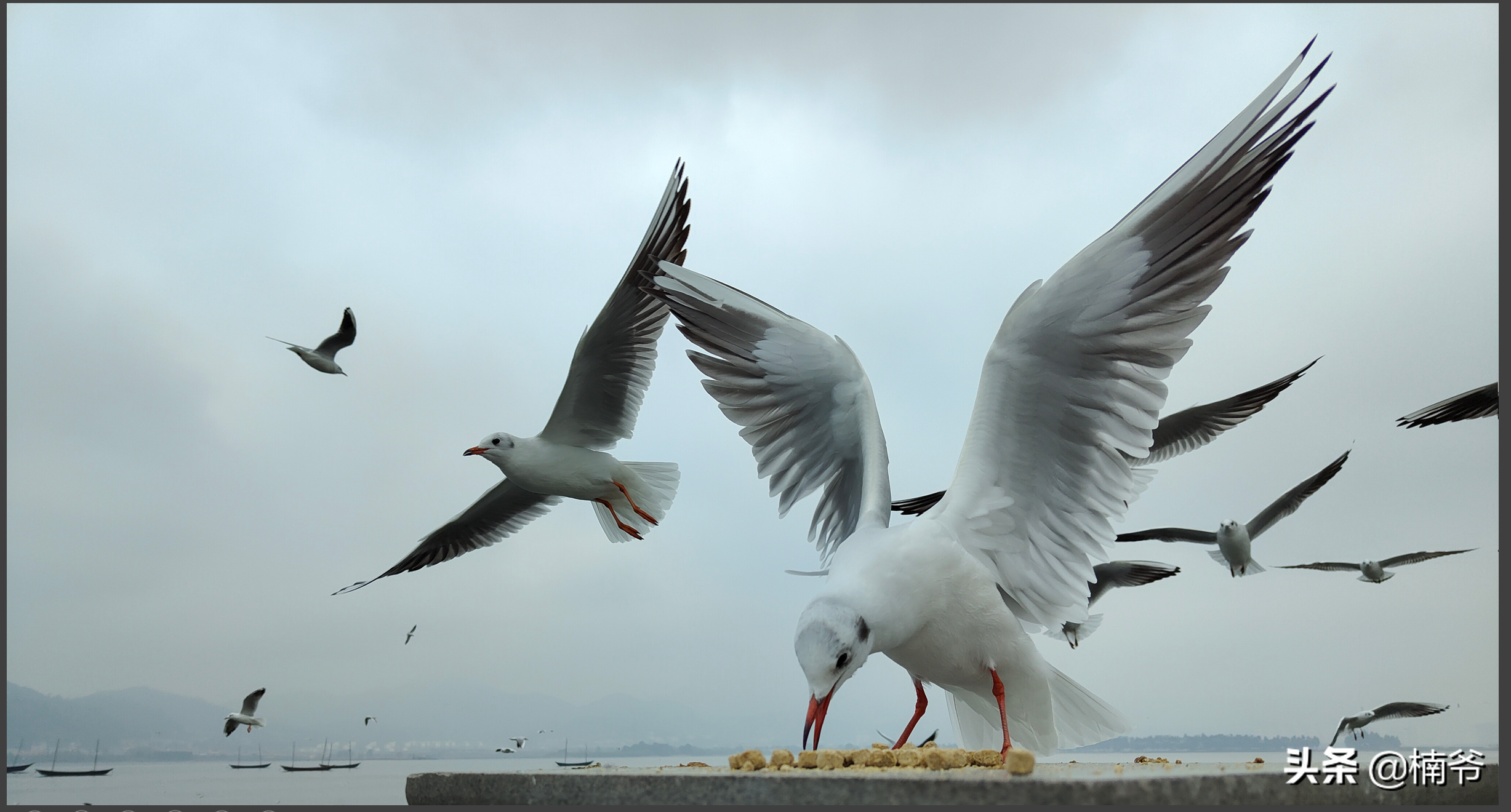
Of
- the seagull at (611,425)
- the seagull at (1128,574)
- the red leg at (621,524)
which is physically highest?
the seagull at (611,425)

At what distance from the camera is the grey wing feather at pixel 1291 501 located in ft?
22.3

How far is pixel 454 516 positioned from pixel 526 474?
911mm

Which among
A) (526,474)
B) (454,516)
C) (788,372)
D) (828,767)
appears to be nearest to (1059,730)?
(828,767)

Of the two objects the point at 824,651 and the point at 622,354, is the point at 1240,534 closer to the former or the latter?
the point at 622,354

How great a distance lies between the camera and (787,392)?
368cm

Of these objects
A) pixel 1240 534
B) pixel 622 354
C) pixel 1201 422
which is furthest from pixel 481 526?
pixel 1240 534

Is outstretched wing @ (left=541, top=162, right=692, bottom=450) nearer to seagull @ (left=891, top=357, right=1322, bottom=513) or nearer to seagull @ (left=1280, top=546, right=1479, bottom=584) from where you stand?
seagull @ (left=891, top=357, right=1322, bottom=513)

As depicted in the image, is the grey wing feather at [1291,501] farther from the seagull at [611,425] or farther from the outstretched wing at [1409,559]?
the seagull at [611,425]

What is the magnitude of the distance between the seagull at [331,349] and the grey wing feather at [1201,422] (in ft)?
16.2

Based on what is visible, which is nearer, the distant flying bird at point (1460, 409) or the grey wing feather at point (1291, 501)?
the distant flying bird at point (1460, 409)

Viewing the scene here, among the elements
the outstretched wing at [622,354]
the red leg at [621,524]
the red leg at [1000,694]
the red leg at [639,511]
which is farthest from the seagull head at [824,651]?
the red leg at [621,524]

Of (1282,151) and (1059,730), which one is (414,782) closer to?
(1059,730)

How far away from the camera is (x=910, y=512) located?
519 centimetres

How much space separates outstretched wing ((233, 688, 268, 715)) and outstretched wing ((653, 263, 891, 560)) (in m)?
5.75
